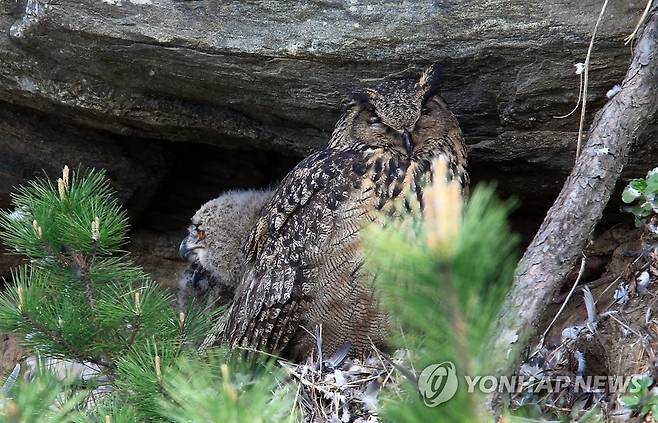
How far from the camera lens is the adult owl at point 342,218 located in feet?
9.54

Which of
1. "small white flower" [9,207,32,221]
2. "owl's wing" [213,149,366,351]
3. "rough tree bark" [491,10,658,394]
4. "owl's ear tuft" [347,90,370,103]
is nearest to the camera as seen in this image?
"rough tree bark" [491,10,658,394]

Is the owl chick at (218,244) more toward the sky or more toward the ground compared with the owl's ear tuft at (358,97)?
more toward the ground

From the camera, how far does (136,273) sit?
2920mm

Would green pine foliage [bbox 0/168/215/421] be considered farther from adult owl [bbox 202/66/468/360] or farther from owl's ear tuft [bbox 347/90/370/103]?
owl's ear tuft [bbox 347/90/370/103]

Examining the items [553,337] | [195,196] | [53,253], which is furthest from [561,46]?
[195,196]

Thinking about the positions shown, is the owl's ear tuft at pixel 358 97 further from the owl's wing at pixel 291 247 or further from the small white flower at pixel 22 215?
the small white flower at pixel 22 215

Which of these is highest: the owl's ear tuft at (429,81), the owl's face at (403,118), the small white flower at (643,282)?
the owl's ear tuft at (429,81)

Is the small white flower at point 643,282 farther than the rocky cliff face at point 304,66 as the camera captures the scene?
No

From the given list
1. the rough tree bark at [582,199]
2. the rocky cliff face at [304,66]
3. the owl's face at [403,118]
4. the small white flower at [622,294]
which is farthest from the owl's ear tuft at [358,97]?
the small white flower at [622,294]

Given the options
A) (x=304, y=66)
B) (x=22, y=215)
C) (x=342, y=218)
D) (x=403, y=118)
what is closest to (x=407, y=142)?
(x=403, y=118)

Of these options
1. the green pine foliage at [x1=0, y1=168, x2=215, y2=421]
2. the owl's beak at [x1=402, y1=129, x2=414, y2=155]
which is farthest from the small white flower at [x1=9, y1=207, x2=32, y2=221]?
the owl's beak at [x1=402, y1=129, x2=414, y2=155]

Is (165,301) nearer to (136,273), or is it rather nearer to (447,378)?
(136,273)

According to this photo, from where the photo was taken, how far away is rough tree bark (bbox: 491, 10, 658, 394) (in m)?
2.04

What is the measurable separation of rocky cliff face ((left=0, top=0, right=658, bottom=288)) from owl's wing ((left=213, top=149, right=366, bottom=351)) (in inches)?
14.9
